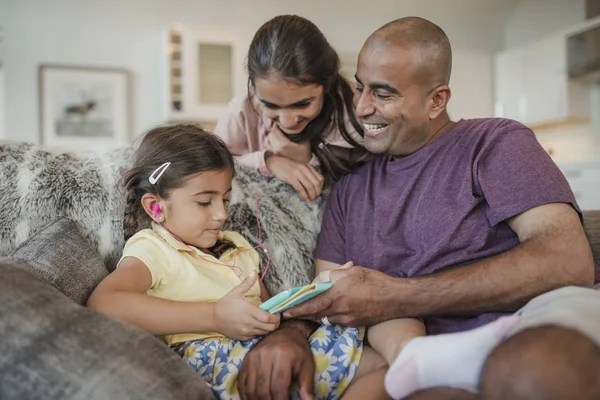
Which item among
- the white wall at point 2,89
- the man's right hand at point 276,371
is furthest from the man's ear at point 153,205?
the white wall at point 2,89

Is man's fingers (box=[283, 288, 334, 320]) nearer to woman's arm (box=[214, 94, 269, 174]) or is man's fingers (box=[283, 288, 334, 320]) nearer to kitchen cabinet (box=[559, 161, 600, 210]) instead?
woman's arm (box=[214, 94, 269, 174])

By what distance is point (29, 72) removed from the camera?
16.6ft

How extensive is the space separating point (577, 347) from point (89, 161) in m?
1.33

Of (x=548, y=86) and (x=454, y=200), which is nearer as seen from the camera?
(x=454, y=200)

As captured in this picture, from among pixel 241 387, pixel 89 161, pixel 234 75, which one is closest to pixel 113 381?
pixel 241 387

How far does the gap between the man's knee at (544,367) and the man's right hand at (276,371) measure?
0.45m

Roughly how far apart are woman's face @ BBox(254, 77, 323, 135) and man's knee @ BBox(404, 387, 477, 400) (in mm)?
1001

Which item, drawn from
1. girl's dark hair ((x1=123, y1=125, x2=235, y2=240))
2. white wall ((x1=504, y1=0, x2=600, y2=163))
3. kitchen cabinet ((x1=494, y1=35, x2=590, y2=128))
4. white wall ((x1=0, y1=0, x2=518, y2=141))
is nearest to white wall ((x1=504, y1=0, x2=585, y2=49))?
white wall ((x1=504, y1=0, x2=600, y2=163))

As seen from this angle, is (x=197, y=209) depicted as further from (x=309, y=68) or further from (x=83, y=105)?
(x=83, y=105)

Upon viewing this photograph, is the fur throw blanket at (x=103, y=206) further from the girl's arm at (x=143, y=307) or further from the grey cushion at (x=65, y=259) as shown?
the girl's arm at (x=143, y=307)

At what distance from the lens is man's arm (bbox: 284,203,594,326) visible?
1.30 meters

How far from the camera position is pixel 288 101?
69.7 inches

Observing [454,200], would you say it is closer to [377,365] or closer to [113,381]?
[377,365]

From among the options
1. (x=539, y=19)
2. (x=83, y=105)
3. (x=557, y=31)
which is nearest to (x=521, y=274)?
(x=83, y=105)
